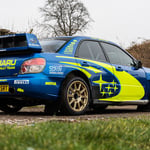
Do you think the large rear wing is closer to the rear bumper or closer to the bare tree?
the rear bumper

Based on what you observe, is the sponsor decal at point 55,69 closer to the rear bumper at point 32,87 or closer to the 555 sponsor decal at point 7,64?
the rear bumper at point 32,87

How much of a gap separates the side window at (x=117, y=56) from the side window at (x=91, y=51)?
24 centimetres

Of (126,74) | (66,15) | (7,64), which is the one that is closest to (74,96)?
(7,64)

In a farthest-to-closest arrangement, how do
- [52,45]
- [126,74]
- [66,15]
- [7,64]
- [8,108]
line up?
[66,15], [126,74], [8,108], [52,45], [7,64]

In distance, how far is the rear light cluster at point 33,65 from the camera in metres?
5.46

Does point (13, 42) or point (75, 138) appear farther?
point (13, 42)

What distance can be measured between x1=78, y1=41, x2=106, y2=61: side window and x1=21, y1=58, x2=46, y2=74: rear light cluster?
0.98 meters

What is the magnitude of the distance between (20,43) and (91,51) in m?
1.49

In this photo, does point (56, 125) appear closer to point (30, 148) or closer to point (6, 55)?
point (30, 148)

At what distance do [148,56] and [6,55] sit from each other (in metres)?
15.1

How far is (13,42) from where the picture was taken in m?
5.86

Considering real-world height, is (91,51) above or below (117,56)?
above

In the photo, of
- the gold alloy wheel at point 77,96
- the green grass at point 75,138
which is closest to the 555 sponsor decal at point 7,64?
the gold alloy wheel at point 77,96

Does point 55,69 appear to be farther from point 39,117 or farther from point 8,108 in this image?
point 8,108
